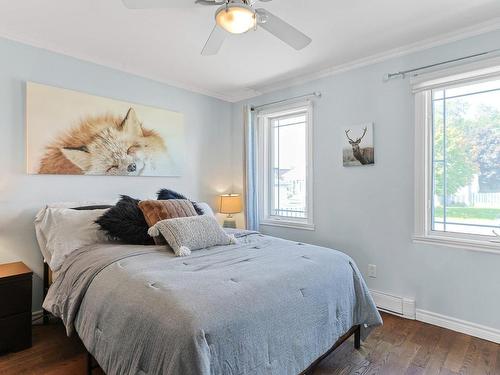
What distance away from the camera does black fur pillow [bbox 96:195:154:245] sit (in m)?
2.34

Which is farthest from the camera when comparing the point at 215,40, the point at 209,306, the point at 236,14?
the point at 215,40

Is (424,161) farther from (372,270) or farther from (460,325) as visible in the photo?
(460,325)

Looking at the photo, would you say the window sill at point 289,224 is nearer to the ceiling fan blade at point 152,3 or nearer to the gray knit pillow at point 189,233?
the gray knit pillow at point 189,233

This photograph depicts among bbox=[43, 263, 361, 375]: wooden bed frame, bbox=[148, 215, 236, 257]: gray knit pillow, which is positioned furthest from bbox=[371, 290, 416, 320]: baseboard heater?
bbox=[148, 215, 236, 257]: gray knit pillow

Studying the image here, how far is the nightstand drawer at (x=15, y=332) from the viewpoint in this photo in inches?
81.3

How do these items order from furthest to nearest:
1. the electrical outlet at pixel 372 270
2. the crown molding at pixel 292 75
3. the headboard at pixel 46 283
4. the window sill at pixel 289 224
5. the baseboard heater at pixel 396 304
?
the window sill at pixel 289 224, the electrical outlet at pixel 372 270, the baseboard heater at pixel 396 304, the headboard at pixel 46 283, the crown molding at pixel 292 75

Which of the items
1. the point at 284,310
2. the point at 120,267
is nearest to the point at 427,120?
the point at 284,310

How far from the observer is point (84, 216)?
7.93ft

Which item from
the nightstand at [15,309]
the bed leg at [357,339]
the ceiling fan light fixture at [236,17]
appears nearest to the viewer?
the ceiling fan light fixture at [236,17]

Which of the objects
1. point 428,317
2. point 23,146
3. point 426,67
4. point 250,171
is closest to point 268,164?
point 250,171

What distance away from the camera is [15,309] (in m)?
2.11

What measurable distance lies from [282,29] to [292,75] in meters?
1.57

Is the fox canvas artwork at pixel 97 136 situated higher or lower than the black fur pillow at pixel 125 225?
higher

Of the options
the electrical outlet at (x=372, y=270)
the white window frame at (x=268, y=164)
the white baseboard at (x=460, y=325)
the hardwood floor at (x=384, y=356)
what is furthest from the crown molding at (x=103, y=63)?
the white baseboard at (x=460, y=325)
